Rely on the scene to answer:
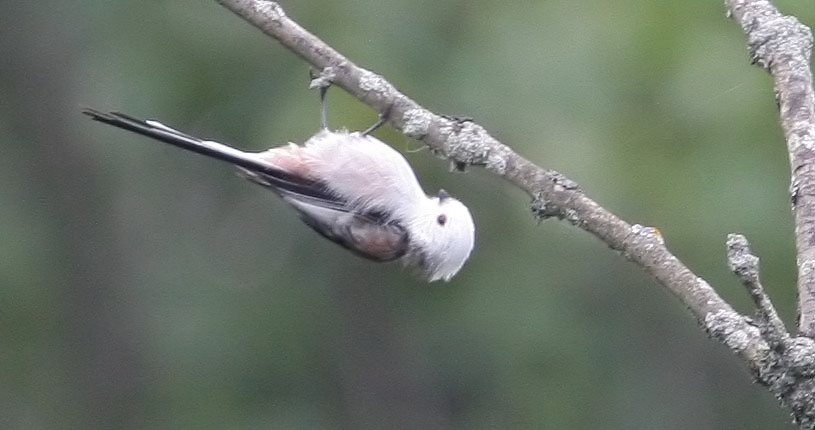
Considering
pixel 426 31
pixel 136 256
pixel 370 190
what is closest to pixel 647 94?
pixel 426 31

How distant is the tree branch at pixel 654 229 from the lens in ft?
7.43

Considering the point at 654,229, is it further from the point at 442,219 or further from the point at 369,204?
the point at 369,204

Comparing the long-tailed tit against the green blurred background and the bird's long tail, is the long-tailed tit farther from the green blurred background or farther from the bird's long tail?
the green blurred background

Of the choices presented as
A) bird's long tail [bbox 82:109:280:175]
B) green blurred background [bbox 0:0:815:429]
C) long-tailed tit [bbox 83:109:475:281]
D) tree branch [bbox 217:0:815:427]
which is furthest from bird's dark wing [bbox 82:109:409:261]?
green blurred background [bbox 0:0:815:429]

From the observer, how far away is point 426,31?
5590 mm

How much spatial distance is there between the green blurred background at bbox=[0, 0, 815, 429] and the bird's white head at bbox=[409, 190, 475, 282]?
106cm

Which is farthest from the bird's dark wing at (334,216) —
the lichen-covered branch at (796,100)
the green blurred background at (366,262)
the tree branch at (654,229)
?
the lichen-covered branch at (796,100)

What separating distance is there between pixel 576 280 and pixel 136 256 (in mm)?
2794

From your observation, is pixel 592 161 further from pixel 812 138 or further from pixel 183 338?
pixel 183 338

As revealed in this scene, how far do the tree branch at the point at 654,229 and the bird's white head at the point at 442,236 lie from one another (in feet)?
2.33

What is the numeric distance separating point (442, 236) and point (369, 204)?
0.83 ft

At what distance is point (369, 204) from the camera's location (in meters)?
3.84

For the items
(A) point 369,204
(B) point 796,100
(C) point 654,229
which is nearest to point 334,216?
(A) point 369,204

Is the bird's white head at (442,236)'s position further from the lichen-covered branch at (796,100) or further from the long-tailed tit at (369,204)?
the lichen-covered branch at (796,100)
